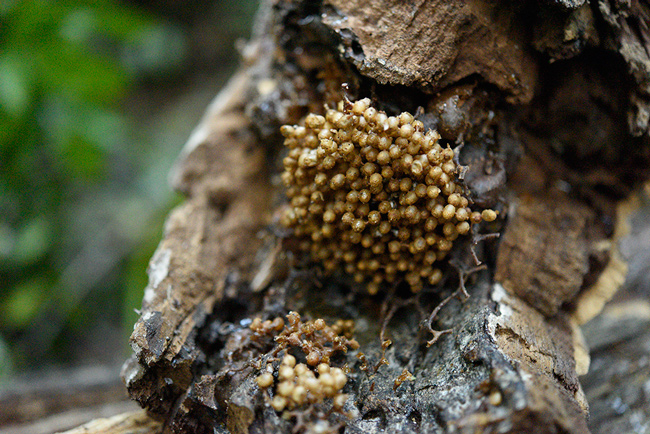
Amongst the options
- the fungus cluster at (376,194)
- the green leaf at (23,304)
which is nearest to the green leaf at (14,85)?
the green leaf at (23,304)

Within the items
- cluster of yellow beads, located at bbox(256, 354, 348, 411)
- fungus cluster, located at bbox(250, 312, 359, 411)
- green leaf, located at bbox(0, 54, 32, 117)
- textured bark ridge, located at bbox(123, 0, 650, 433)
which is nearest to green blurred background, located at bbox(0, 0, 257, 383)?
green leaf, located at bbox(0, 54, 32, 117)

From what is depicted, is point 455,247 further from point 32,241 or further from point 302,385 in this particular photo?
point 32,241

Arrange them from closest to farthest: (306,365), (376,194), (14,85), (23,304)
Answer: (306,365) < (376,194) < (14,85) < (23,304)

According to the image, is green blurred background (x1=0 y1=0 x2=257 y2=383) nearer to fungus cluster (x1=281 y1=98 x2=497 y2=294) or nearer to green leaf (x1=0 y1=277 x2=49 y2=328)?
green leaf (x1=0 y1=277 x2=49 y2=328)

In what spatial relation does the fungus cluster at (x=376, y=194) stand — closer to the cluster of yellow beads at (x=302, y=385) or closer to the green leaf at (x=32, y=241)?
the cluster of yellow beads at (x=302, y=385)

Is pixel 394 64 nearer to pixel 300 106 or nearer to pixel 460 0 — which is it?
pixel 460 0

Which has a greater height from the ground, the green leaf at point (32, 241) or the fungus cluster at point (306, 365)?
the fungus cluster at point (306, 365)

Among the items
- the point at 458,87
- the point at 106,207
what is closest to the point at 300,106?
the point at 458,87

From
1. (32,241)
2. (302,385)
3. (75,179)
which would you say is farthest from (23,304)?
(302,385)
